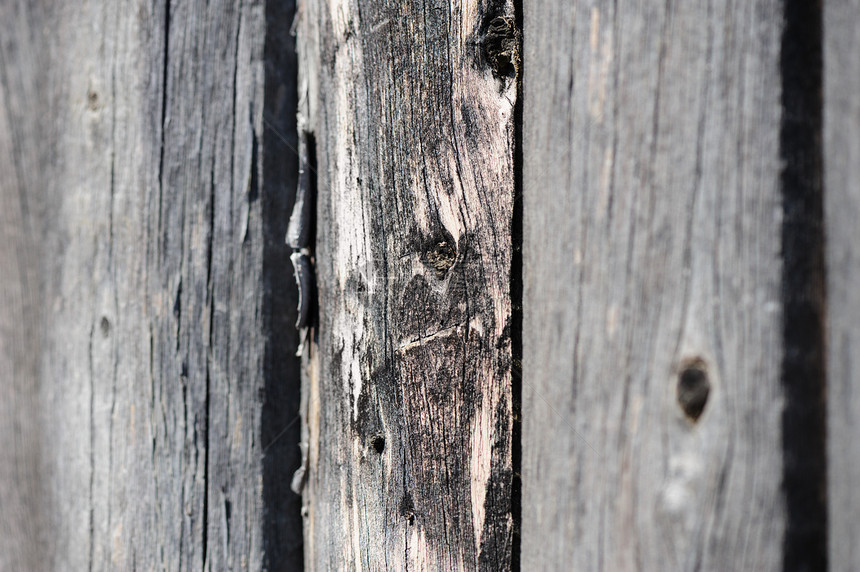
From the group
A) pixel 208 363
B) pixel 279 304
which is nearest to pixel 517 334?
pixel 279 304

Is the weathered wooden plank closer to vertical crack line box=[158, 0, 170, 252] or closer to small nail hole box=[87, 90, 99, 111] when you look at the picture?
small nail hole box=[87, 90, 99, 111]

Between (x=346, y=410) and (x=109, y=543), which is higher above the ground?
(x=346, y=410)

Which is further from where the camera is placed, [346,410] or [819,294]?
[346,410]

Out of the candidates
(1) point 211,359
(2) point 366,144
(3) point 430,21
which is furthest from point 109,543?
(3) point 430,21

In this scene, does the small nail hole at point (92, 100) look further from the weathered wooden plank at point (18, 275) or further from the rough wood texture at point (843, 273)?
the rough wood texture at point (843, 273)

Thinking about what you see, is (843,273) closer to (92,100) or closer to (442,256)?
(442,256)

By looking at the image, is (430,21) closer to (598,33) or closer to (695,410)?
(598,33)

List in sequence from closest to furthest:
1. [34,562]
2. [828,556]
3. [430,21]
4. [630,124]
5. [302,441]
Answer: [828,556]
[630,124]
[430,21]
[302,441]
[34,562]
